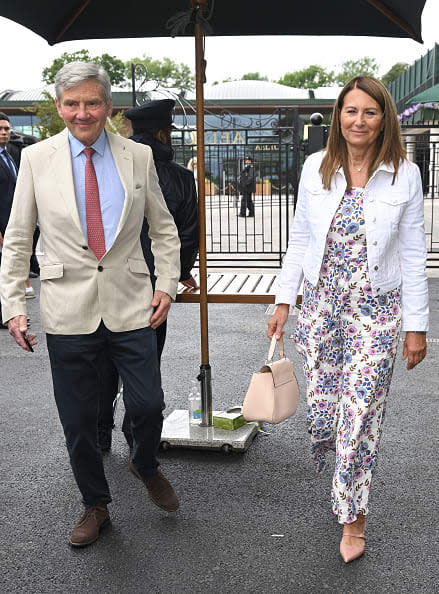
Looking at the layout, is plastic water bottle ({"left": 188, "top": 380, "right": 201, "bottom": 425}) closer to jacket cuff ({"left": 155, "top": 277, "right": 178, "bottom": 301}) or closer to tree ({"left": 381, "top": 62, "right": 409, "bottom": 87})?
jacket cuff ({"left": 155, "top": 277, "right": 178, "bottom": 301})

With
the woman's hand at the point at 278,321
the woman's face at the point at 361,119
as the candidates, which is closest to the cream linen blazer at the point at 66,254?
the woman's hand at the point at 278,321

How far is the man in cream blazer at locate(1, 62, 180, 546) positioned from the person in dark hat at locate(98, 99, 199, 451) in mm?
667

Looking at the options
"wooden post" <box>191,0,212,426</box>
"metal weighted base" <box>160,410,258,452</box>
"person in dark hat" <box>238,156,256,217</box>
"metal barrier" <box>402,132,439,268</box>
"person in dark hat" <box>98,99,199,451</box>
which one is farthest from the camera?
"person in dark hat" <box>238,156,256,217</box>

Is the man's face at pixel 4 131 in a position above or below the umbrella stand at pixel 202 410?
above

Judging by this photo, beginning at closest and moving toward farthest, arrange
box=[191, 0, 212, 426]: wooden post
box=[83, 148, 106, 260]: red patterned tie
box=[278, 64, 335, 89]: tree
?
box=[83, 148, 106, 260]: red patterned tie, box=[191, 0, 212, 426]: wooden post, box=[278, 64, 335, 89]: tree

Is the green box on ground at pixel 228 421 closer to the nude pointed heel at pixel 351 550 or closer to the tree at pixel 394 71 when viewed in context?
the nude pointed heel at pixel 351 550

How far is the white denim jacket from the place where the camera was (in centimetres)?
320

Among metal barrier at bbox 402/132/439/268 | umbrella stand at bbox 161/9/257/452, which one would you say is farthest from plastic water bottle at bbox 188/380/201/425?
metal barrier at bbox 402/132/439/268

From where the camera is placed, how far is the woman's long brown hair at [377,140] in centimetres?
320

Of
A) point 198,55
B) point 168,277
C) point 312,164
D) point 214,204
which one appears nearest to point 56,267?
point 168,277

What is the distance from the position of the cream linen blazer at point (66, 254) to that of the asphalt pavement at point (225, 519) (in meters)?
1.05

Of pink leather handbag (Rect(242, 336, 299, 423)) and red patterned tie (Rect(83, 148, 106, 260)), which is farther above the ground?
red patterned tie (Rect(83, 148, 106, 260))

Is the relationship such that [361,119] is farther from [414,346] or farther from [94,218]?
[94,218]

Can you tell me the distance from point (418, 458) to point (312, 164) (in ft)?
6.64
